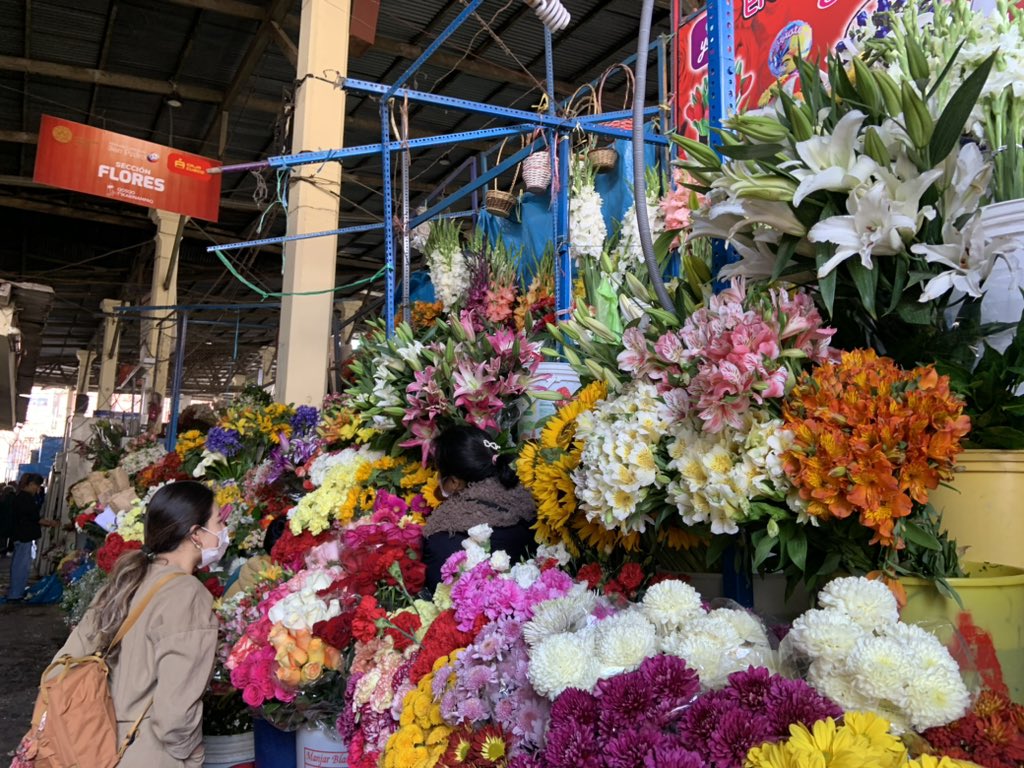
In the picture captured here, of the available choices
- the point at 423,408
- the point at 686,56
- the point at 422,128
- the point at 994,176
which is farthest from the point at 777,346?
the point at 422,128

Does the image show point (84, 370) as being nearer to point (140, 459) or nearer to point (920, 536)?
point (140, 459)

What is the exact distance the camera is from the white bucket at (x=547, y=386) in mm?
2145

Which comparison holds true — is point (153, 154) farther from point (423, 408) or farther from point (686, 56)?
point (423, 408)

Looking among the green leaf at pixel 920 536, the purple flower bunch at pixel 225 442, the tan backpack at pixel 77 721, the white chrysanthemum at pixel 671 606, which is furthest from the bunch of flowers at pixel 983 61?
the purple flower bunch at pixel 225 442

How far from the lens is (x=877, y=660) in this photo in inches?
32.3

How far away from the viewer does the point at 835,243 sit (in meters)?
1.12

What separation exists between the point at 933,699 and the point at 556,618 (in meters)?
0.50

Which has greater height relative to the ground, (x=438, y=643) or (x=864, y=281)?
(x=864, y=281)

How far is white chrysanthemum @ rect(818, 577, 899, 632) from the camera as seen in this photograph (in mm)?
917

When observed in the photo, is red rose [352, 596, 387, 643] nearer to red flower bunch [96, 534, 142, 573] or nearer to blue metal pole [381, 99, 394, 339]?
blue metal pole [381, 99, 394, 339]

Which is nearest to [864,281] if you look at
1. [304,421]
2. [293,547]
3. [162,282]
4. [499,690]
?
[499,690]

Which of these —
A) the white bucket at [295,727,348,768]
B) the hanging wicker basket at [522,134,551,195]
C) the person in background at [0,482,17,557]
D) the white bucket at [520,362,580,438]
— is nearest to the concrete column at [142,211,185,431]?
the person in background at [0,482,17,557]

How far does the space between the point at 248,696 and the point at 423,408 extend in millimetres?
829

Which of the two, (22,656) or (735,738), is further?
(22,656)
